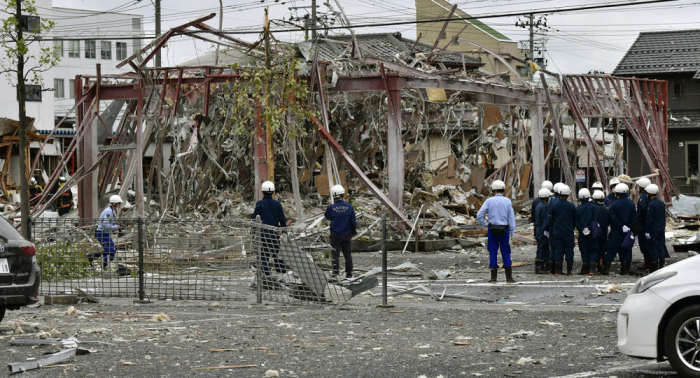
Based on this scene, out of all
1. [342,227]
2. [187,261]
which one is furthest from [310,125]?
[187,261]

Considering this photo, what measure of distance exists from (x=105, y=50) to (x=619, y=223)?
210 ft

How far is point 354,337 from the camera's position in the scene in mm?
10188

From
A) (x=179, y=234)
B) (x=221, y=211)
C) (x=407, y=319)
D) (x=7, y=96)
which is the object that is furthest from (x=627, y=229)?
(x=7, y=96)

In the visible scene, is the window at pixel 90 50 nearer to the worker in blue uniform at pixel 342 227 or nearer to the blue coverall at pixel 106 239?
the worker in blue uniform at pixel 342 227

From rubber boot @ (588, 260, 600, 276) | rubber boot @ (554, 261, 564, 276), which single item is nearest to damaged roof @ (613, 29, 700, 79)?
rubber boot @ (588, 260, 600, 276)

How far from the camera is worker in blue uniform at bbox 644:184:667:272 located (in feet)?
57.2

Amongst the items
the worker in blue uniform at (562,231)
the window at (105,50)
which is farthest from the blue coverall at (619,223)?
the window at (105,50)

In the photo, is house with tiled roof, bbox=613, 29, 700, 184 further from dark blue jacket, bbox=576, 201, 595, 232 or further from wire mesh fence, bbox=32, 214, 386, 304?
wire mesh fence, bbox=32, 214, 386, 304

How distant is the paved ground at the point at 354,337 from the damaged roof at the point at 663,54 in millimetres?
35994

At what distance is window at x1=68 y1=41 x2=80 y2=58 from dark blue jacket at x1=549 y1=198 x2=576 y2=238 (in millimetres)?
61370

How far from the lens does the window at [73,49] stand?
7375cm

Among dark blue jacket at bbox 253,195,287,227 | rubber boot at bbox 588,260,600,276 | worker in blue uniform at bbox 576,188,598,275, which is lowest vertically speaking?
rubber boot at bbox 588,260,600,276

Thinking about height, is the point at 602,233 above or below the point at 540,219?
below

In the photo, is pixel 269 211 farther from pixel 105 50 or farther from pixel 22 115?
pixel 105 50
